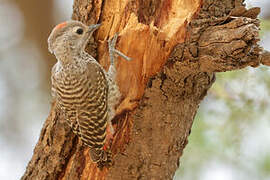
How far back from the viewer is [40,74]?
4.96m

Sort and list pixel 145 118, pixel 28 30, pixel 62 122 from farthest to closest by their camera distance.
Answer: pixel 28 30
pixel 62 122
pixel 145 118

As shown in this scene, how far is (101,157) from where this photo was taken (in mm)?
2508

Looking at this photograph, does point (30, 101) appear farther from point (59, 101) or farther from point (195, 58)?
point (195, 58)

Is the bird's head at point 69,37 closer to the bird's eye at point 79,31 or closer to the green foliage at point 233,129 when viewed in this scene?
the bird's eye at point 79,31

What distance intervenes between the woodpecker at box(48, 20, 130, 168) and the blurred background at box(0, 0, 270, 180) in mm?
1250

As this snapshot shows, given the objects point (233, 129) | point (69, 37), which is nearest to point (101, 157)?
point (69, 37)

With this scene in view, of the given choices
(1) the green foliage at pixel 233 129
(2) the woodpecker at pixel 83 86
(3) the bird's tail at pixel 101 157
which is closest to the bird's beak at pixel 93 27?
(2) the woodpecker at pixel 83 86

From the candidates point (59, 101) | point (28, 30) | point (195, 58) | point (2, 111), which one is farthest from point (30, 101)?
point (195, 58)

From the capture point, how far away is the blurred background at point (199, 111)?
11.9 feet

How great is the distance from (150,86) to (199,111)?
182cm

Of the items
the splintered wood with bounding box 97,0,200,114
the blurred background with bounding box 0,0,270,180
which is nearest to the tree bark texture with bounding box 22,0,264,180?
the splintered wood with bounding box 97,0,200,114

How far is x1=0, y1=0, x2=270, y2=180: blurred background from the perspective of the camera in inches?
143

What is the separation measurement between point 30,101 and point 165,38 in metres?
3.15

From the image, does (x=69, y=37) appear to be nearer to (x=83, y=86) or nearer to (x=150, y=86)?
(x=83, y=86)
